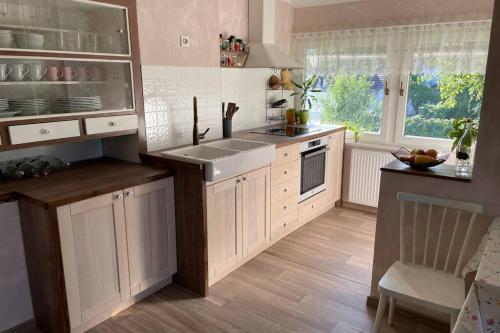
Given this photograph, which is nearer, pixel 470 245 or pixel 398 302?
pixel 470 245

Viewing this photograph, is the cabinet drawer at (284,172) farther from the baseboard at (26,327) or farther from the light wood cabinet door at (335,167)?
the baseboard at (26,327)

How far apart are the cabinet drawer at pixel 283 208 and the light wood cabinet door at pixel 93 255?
1.37 metres

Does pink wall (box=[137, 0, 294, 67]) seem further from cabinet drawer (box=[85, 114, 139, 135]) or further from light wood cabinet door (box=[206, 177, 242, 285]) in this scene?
light wood cabinet door (box=[206, 177, 242, 285])

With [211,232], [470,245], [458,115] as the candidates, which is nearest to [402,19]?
[458,115]

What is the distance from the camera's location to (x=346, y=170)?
4.26 meters

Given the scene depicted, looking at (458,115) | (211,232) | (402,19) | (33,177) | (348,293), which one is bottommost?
(348,293)

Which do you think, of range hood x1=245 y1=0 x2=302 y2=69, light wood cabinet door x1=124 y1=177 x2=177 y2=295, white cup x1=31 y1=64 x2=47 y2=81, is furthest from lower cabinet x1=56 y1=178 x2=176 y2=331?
range hood x1=245 y1=0 x2=302 y2=69

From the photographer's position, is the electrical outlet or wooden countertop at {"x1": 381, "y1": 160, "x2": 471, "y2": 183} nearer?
wooden countertop at {"x1": 381, "y1": 160, "x2": 471, "y2": 183}

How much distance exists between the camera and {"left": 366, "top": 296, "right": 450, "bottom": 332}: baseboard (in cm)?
226

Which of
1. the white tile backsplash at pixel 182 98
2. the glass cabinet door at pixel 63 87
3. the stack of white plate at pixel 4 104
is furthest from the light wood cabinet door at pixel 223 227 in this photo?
the stack of white plate at pixel 4 104

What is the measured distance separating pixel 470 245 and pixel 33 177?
2.61 metres

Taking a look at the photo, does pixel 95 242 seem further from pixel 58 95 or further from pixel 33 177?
pixel 58 95

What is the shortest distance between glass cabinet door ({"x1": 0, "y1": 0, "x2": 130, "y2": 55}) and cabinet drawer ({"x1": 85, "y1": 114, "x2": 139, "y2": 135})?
43cm

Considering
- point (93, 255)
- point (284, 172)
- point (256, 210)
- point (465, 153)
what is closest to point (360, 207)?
point (284, 172)
